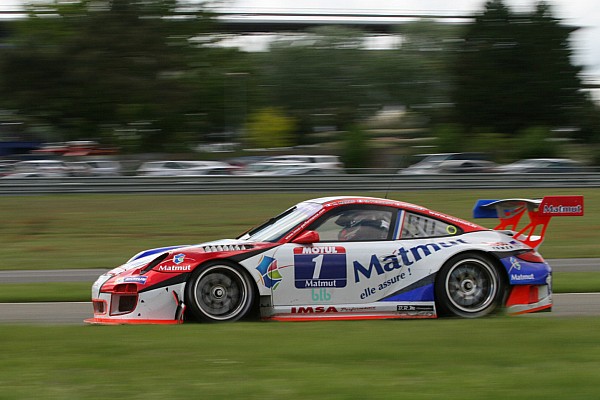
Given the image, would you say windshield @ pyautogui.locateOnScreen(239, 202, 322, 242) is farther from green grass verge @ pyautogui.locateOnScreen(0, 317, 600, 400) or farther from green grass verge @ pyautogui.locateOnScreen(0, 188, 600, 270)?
green grass verge @ pyautogui.locateOnScreen(0, 188, 600, 270)

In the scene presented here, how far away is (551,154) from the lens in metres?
44.6

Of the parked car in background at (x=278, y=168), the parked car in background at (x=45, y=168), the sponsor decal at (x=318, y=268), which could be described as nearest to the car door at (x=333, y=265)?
the sponsor decal at (x=318, y=268)

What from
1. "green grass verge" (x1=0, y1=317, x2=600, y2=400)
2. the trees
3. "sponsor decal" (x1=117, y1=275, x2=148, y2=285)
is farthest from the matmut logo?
the trees

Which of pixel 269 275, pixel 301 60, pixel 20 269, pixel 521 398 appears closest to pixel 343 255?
pixel 269 275

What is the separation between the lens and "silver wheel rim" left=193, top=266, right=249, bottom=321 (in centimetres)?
773

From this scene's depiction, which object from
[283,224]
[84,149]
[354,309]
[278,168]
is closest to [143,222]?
[283,224]

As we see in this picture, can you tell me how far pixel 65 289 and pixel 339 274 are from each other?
14.1 feet

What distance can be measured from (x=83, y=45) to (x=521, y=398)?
114ft

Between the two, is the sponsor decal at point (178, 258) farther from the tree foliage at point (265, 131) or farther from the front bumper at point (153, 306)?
the tree foliage at point (265, 131)

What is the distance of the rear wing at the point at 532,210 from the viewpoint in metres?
8.62

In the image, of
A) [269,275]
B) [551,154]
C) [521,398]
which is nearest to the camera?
[521,398]

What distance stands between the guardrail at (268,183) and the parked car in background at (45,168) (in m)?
7.64

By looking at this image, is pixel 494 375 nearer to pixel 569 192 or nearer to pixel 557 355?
pixel 557 355

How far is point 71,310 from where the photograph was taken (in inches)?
360
